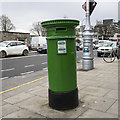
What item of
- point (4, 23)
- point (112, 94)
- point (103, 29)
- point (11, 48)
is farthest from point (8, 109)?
point (103, 29)

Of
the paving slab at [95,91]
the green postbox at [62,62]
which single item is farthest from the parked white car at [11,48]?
the green postbox at [62,62]

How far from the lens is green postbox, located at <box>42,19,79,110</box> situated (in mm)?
3311

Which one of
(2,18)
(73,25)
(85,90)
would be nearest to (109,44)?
(85,90)

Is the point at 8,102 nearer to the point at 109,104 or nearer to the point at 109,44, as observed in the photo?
the point at 109,104

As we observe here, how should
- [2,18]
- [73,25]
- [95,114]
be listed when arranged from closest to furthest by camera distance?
[95,114] → [73,25] → [2,18]

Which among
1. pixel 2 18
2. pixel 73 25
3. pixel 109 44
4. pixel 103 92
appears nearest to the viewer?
pixel 73 25

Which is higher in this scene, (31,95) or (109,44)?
(109,44)

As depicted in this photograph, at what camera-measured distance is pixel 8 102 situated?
4113 millimetres

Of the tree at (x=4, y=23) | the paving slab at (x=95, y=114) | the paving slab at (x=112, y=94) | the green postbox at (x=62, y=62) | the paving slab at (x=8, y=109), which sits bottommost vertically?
the paving slab at (x=8, y=109)

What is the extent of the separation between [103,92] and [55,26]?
2.38 metres

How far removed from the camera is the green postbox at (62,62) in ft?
10.9

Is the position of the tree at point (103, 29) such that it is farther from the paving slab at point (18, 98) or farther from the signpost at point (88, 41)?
the paving slab at point (18, 98)

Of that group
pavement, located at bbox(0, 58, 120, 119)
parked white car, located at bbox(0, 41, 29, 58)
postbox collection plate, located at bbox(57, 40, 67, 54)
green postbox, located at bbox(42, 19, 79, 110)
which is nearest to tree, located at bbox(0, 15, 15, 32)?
parked white car, located at bbox(0, 41, 29, 58)

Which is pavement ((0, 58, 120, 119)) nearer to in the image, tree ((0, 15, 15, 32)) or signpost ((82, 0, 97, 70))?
signpost ((82, 0, 97, 70))
